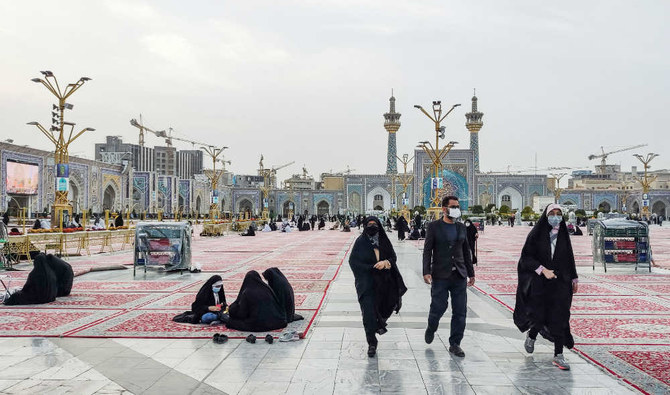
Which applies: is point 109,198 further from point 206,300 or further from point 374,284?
point 374,284

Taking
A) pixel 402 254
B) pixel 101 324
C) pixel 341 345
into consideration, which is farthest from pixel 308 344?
pixel 402 254

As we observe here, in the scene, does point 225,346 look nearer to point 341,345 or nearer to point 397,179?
point 341,345

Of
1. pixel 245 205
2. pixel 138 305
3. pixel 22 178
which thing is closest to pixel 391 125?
pixel 245 205

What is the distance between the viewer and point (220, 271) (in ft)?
32.3

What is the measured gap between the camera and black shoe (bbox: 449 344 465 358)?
403 centimetres

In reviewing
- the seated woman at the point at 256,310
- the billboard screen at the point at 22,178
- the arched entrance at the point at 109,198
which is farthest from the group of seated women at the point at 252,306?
the arched entrance at the point at 109,198

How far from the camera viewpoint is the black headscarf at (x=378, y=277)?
4.11m

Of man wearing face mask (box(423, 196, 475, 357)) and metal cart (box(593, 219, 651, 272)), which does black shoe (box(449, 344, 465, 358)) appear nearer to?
man wearing face mask (box(423, 196, 475, 357))

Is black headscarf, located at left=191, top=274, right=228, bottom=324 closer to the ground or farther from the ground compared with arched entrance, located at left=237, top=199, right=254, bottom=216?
closer to the ground

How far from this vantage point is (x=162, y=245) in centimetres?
933

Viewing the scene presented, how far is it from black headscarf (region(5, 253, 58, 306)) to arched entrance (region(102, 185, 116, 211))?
3892 centimetres

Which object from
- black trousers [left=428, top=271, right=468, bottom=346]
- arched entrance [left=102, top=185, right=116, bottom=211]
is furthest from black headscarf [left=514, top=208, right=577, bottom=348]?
arched entrance [left=102, top=185, right=116, bottom=211]

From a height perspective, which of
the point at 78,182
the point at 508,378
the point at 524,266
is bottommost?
the point at 508,378

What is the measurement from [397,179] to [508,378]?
54.8m
